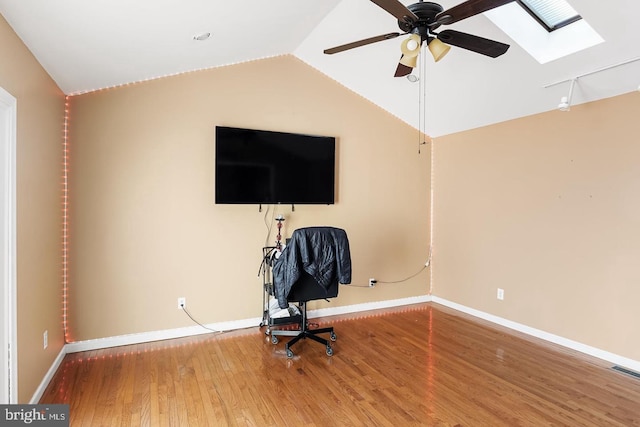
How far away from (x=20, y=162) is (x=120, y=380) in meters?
1.71

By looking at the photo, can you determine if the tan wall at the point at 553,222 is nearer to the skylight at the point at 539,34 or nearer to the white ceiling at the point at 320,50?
the white ceiling at the point at 320,50

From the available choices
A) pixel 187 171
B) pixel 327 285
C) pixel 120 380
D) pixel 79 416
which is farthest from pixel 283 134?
pixel 79 416

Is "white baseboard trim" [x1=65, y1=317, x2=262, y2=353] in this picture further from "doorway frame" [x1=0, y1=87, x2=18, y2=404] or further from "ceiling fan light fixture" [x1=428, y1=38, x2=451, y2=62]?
"ceiling fan light fixture" [x1=428, y1=38, x2=451, y2=62]

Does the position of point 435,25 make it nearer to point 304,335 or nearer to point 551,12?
point 551,12

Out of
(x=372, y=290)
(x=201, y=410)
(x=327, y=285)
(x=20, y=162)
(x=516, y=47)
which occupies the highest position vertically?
(x=516, y=47)

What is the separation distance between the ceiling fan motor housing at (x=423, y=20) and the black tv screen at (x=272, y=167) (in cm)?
205

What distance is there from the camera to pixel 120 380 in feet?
8.91

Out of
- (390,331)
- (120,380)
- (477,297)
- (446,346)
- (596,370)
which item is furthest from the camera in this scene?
(477,297)

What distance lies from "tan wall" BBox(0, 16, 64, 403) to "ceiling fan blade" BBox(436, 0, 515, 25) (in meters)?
2.35

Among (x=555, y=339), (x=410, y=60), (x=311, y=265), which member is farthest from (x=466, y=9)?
(x=555, y=339)

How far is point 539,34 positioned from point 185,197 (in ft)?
11.4

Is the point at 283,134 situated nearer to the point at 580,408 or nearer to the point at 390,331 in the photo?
the point at 390,331

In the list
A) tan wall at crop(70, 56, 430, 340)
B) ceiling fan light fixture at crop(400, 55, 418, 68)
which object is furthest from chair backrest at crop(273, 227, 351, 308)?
ceiling fan light fixture at crop(400, 55, 418, 68)

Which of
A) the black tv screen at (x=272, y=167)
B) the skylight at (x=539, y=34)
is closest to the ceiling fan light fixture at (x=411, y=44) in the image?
the skylight at (x=539, y=34)
